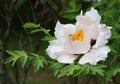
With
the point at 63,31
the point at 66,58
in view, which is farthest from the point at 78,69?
the point at 63,31

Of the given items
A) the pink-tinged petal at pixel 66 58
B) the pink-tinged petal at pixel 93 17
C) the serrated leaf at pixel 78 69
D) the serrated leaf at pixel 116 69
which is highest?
the pink-tinged petal at pixel 93 17

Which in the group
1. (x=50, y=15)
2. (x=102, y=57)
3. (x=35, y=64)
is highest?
(x=102, y=57)

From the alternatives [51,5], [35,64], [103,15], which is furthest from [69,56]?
[51,5]

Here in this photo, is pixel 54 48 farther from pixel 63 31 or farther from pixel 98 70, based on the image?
pixel 98 70

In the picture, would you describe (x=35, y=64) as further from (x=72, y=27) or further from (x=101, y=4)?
(x=101, y=4)

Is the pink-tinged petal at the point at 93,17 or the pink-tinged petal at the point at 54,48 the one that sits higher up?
the pink-tinged petal at the point at 93,17

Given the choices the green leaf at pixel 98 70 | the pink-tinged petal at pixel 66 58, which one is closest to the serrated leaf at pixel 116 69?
the green leaf at pixel 98 70

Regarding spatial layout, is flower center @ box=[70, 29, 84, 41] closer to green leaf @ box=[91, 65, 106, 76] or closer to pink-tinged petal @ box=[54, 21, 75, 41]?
pink-tinged petal @ box=[54, 21, 75, 41]

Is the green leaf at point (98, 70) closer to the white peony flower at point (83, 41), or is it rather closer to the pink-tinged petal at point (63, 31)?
the white peony flower at point (83, 41)
